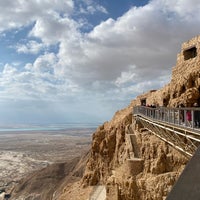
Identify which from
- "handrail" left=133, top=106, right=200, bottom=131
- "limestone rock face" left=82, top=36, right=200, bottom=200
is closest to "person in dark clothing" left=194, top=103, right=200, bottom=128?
"handrail" left=133, top=106, right=200, bottom=131

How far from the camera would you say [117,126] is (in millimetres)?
33469

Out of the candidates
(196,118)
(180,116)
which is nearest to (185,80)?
(180,116)

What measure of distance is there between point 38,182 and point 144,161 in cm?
5217

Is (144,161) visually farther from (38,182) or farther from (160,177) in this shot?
(38,182)

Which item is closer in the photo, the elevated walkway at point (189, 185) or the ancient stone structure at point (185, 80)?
the elevated walkway at point (189, 185)

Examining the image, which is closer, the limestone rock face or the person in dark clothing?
the person in dark clothing

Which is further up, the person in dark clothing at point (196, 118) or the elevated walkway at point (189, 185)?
the person in dark clothing at point (196, 118)

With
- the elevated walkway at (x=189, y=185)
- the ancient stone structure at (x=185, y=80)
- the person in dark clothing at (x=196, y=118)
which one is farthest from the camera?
the ancient stone structure at (x=185, y=80)

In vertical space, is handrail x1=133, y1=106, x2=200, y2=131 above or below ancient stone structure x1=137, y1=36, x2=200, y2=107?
below

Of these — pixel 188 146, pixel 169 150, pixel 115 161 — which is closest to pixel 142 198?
pixel 169 150

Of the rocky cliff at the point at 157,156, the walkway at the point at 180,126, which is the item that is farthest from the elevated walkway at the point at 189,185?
the rocky cliff at the point at 157,156

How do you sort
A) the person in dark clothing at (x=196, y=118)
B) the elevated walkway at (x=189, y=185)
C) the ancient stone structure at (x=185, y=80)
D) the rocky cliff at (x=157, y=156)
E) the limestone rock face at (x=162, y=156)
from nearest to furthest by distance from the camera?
the elevated walkway at (x=189, y=185) < the person in dark clothing at (x=196, y=118) < the limestone rock face at (x=162, y=156) < the rocky cliff at (x=157, y=156) < the ancient stone structure at (x=185, y=80)

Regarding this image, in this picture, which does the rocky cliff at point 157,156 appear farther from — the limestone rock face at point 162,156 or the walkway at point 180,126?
the walkway at point 180,126

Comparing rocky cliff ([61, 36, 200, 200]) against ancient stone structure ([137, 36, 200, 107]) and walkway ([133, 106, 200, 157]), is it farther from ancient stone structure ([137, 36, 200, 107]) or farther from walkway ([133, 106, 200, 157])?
walkway ([133, 106, 200, 157])
